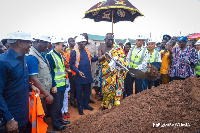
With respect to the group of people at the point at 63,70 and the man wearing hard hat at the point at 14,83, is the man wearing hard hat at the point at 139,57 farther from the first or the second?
the man wearing hard hat at the point at 14,83

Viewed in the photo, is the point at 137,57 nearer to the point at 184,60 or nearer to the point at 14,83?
the point at 184,60

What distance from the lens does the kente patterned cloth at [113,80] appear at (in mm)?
4211

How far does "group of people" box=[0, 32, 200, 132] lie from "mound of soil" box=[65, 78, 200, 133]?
1056 millimetres

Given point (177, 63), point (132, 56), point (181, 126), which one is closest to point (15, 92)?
point (181, 126)

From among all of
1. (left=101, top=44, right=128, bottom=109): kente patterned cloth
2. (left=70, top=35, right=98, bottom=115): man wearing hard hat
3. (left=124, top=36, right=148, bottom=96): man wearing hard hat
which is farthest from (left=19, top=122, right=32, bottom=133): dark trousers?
(left=124, top=36, right=148, bottom=96): man wearing hard hat

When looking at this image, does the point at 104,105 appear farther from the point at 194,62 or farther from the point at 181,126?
the point at 194,62

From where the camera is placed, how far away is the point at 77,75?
4.27 metres

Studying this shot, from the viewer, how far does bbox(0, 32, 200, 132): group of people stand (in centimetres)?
193

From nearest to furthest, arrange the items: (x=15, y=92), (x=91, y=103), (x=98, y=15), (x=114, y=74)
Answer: (x=15, y=92) < (x=114, y=74) < (x=91, y=103) < (x=98, y=15)

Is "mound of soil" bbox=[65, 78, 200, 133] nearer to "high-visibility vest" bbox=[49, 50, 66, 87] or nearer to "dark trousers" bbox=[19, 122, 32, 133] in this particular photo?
"dark trousers" bbox=[19, 122, 32, 133]

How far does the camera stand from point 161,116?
2281 millimetres

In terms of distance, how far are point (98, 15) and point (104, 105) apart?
11.9 ft

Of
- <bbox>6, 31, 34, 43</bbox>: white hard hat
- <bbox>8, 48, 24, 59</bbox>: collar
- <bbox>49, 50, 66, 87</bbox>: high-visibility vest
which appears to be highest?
<bbox>6, 31, 34, 43</bbox>: white hard hat

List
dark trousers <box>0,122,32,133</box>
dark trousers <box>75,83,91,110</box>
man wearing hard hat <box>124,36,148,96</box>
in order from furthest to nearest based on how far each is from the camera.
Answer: man wearing hard hat <box>124,36,148,96</box> < dark trousers <box>75,83,91,110</box> < dark trousers <box>0,122,32,133</box>
